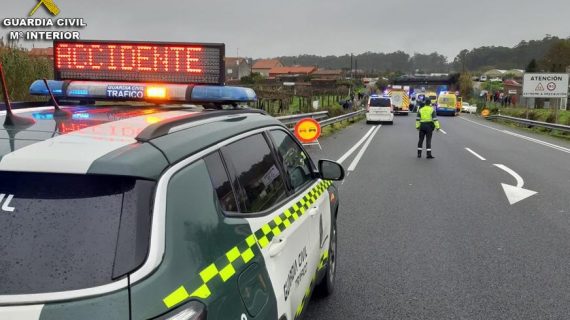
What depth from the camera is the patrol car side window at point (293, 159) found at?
3.34 m

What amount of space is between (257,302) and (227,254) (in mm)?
267

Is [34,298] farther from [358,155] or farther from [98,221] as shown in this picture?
[358,155]

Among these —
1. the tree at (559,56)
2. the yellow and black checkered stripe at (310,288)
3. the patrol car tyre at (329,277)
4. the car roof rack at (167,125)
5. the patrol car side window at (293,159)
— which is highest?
the tree at (559,56)

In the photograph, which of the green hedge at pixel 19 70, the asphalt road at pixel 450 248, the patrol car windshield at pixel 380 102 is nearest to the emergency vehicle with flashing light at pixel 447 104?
the patrol car windshield at pixel 380 102

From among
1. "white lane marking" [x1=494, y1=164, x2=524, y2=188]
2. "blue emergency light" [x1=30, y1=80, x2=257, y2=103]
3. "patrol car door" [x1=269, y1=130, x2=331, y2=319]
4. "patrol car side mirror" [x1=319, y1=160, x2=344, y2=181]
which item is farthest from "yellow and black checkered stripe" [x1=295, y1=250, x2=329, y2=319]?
"white lane marking" [x1=494, y1=164, x2=524, y2=188]

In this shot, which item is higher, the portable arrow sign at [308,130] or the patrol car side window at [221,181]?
the patrol car side window at [221,181]

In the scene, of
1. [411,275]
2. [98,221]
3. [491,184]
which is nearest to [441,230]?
[411,275]

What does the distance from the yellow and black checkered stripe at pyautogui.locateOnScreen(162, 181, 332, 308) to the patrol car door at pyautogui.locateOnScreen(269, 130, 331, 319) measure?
0.12 m

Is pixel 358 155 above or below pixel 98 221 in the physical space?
below

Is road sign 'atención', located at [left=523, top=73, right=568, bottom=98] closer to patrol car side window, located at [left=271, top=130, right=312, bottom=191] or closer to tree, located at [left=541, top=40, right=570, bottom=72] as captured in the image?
patrol car side window, located at [left=271, top=130, right=312, bottom=191]

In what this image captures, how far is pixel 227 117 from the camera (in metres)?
2.82

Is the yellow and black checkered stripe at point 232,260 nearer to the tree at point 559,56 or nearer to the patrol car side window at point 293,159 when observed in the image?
the patrol car side window at point 293,159

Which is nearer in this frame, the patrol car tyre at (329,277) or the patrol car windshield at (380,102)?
the patrol car tyre at (329,277)

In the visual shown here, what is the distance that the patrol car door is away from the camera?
2871mm
